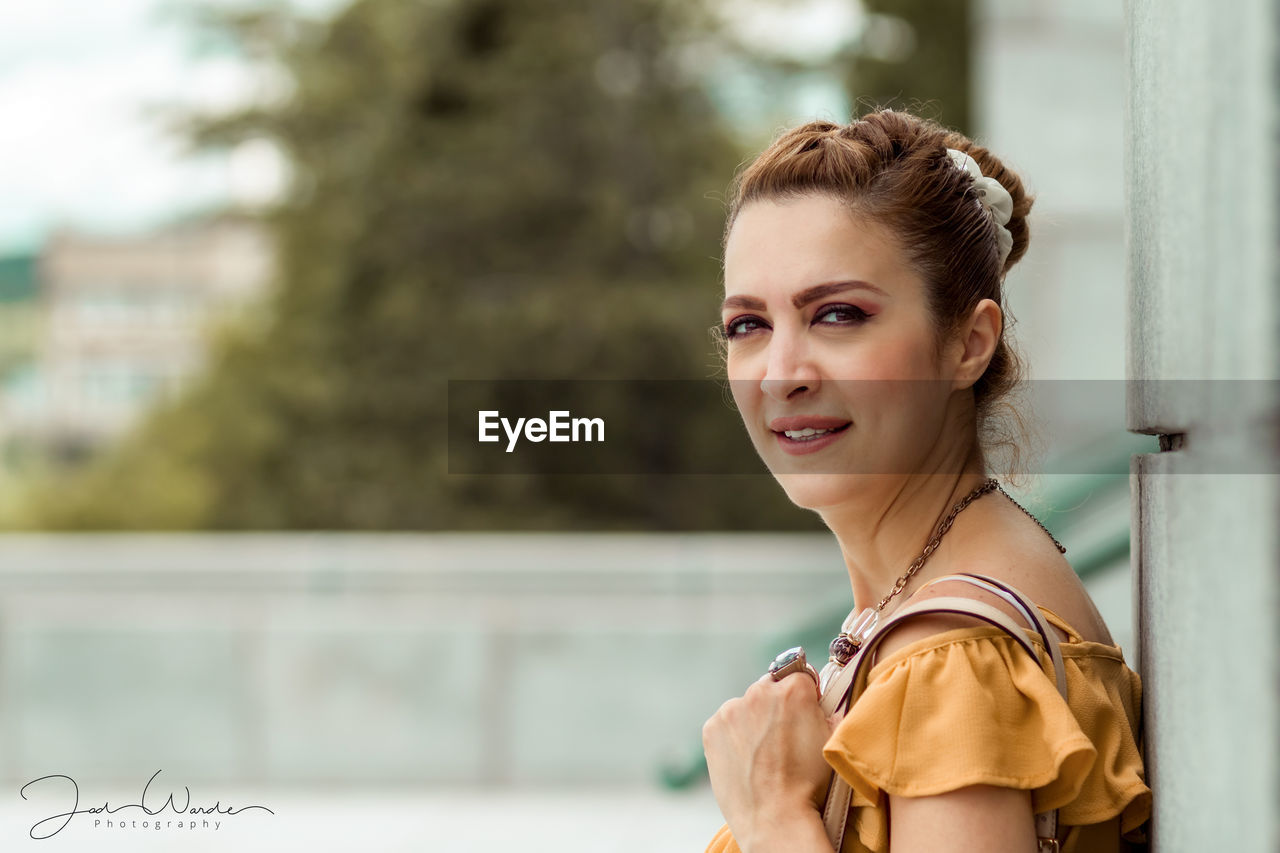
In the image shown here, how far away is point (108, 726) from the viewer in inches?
263

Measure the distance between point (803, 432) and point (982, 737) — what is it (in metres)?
0.46

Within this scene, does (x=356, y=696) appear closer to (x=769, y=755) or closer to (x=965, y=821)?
(x=769, y=755)

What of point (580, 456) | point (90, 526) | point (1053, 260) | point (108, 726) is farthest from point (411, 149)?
point (108, 726)

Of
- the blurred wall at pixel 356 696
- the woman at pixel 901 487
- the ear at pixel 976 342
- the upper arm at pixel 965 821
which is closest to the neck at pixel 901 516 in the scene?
the woman at pixel 901 487

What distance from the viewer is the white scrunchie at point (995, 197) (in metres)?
1.77

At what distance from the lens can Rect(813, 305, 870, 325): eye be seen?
1665mm

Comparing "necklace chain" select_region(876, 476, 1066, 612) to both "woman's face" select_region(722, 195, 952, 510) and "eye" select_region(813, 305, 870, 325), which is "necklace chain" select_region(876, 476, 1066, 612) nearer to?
"woman's face" select_region(722, 195, 952, 510)

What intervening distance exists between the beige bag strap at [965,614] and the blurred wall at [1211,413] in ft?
0.36

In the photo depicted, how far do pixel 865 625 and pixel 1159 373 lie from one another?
1.78 feet

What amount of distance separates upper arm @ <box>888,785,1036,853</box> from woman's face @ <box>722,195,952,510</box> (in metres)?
0.46

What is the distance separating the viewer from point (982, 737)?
138cm

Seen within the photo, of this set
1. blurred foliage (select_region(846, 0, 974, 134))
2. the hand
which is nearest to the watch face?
the hand

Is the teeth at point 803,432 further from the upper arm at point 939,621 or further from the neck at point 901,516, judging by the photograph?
the upper arm at point 939,621

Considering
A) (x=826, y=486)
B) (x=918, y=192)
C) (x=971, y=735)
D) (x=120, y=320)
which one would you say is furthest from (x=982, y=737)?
(x=120, y=320)
